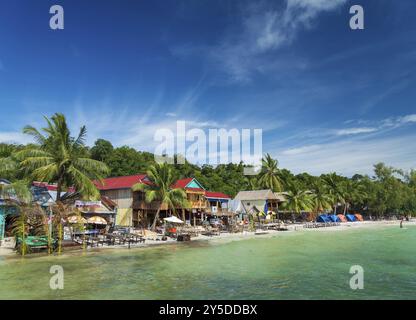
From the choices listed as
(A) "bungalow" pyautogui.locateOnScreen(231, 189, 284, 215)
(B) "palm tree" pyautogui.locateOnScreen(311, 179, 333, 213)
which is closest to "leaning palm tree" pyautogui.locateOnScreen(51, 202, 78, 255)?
(A) "bungalow" pyautogui.locateOnScreen(231, 189, 284, 215)

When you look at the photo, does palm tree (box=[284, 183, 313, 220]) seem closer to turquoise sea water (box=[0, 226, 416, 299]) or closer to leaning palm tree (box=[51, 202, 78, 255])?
turquoise sea water (box=[0, 226, 416, 299])

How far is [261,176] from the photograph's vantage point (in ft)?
213

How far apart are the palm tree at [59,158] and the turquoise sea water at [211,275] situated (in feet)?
17.5

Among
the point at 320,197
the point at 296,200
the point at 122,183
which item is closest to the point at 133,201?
the point at 122,183

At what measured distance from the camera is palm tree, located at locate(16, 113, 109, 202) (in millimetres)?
22234

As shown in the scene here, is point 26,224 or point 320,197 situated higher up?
point 320,197

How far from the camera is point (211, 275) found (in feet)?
50.3

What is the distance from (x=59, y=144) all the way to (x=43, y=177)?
7.80ft

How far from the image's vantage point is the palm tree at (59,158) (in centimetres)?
2223

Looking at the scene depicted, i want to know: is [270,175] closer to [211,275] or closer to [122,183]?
[122,183]

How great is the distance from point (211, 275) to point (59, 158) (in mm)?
13452

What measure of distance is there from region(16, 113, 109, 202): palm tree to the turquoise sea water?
210 inches
